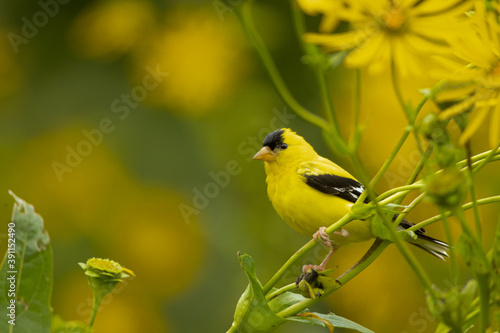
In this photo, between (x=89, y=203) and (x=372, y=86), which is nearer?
(x=372, y=86)

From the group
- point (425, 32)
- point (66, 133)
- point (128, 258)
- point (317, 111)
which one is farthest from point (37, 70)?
point (425, 32)

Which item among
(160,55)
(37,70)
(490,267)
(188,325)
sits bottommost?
(188,325)

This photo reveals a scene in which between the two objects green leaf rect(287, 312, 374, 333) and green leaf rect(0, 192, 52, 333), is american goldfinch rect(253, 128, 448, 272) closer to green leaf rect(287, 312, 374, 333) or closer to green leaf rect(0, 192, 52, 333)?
green leaf rect(287, 312, 374, 333)

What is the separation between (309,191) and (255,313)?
0.63 m

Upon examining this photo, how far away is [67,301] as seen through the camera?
72.2 inches

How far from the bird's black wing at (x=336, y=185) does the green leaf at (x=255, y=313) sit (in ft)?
1.96

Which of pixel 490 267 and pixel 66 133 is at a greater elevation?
pixel 66 133

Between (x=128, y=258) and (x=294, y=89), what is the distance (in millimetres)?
659

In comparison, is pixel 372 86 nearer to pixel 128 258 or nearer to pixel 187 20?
pixel 187 20

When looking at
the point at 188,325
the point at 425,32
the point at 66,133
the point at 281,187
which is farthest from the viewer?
the point at 66,133

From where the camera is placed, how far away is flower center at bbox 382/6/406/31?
36 centimetres

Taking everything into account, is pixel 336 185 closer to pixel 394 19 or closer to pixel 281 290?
pixel 281 290

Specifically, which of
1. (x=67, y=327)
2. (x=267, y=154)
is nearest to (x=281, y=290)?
(x=67, y=327)

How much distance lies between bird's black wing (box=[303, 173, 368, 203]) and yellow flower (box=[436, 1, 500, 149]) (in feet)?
2.55
